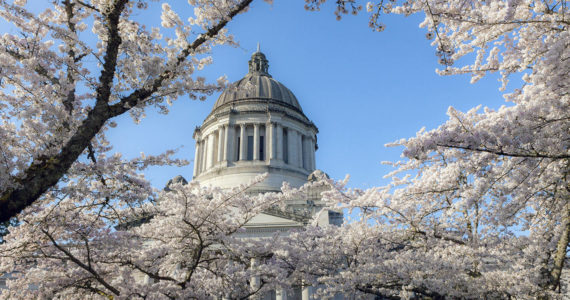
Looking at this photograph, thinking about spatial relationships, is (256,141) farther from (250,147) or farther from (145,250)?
(145,250)

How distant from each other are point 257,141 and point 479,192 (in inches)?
1259

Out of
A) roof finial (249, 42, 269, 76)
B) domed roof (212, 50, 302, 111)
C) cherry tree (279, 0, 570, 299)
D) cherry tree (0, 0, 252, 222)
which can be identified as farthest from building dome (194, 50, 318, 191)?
cherry tree (0, 0, 252, 222)

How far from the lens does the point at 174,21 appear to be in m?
8.12

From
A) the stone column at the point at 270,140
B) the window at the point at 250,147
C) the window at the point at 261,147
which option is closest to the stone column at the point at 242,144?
the window at the point at 250,147

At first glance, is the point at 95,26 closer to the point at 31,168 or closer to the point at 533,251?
the point at 31,168

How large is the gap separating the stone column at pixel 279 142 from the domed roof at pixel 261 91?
342cm

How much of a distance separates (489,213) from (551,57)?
12.4ft

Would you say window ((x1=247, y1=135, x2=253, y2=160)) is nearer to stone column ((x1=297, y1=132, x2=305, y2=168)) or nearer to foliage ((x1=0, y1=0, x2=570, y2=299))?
stone column ((x1=297, y1=132, x2=305, y2=168))

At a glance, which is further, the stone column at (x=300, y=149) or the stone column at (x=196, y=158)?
the stone column at (x=196, y=158)

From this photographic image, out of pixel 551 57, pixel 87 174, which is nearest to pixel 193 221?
pixel 87 174

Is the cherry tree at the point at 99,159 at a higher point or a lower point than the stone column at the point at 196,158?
lower

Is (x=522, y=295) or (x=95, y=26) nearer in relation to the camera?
(x=95, y=26)

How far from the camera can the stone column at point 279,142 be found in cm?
3766

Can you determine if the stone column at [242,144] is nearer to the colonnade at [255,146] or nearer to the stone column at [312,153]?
the colonnade at [255,146]
